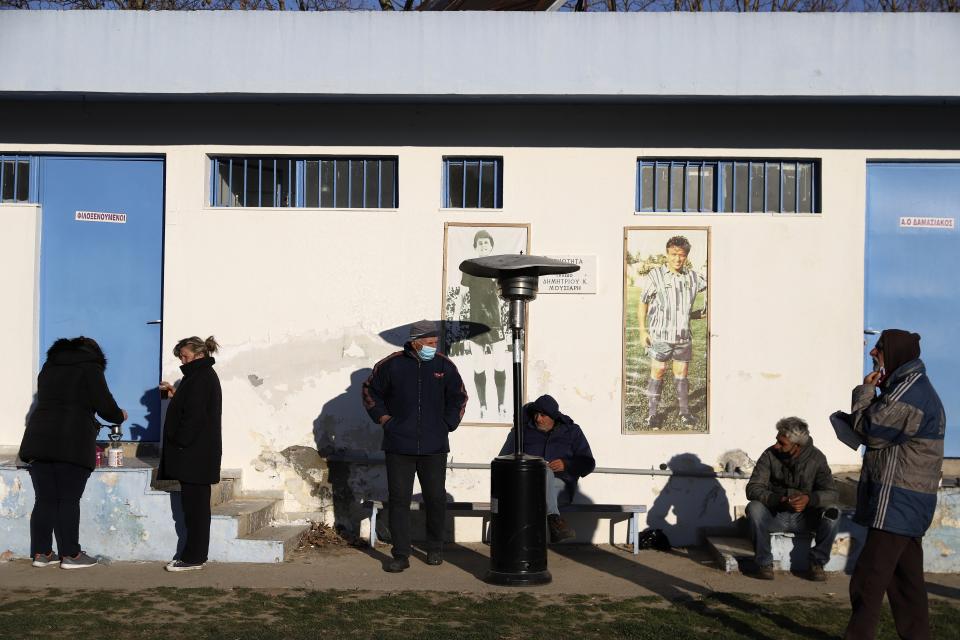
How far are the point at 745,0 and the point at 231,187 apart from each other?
13.2 m

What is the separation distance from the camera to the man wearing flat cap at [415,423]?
904 centimetres

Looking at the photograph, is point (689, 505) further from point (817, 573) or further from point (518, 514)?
point (518, 514)

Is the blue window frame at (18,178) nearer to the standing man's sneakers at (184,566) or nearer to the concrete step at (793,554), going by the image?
the standing man's sneakers at (184,566)

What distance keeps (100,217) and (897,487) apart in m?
7.68

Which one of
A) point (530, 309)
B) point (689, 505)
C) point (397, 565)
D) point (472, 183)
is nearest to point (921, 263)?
point (689, 505)

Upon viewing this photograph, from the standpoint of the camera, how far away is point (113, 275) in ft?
35.3

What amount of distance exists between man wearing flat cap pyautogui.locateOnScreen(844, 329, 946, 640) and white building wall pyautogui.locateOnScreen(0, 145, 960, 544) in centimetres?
392

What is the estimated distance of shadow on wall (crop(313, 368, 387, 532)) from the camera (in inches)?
414

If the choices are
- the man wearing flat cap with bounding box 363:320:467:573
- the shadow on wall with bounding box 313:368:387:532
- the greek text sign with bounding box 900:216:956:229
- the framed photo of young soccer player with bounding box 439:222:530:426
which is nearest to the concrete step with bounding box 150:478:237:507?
the shadow on wall with bounding box 313:368:387:532

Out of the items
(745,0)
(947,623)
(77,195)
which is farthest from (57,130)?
(745,0)

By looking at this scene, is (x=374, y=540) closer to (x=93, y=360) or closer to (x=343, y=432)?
(x=343, y=432)

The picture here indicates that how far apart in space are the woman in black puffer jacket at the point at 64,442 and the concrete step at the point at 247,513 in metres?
1.13

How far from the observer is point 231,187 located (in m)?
10.9

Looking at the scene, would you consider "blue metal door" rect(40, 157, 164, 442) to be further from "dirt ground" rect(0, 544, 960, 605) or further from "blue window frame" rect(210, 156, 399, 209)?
"dirt ground" rect(0, 544, 960, 605)
